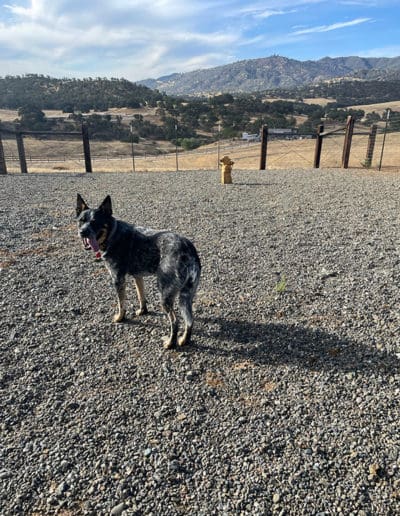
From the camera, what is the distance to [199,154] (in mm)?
37469

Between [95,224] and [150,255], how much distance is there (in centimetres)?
72

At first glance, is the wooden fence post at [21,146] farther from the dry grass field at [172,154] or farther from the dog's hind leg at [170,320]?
the dog's hind leg at [170,320]

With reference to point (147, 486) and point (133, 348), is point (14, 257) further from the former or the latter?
point (147, 486)

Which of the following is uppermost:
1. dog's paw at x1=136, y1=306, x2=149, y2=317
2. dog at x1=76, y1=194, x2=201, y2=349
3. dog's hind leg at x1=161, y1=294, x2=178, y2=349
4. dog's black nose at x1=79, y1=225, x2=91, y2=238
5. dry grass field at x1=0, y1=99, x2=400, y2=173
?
dog's black nose at x1=79, y1=225, x2=91, y2=238

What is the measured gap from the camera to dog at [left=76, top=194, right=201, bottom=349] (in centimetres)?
440

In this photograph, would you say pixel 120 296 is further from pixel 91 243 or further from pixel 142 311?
pixel 91 243

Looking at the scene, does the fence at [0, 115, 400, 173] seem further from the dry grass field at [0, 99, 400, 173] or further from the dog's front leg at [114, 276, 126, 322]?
the dog's front leg at [114, 276, 126, 322]

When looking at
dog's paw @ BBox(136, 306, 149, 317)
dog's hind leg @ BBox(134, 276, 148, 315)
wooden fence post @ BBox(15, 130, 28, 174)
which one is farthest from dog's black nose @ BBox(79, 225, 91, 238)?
wooden fence post @ BBox(15, 130, 28, 174)

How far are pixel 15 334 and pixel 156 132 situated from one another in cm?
5448

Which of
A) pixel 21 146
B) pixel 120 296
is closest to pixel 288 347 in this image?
pixel 120 296

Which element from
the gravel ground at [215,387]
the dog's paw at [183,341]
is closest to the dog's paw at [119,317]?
the gravel ground at [215,387]

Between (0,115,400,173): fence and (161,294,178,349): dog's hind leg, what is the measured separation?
15.4m

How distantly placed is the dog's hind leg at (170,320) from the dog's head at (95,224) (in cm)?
102

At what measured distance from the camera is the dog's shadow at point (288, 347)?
433 centimetres
